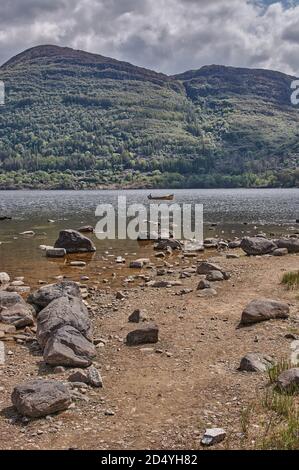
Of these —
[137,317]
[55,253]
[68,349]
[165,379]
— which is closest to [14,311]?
[137,317]

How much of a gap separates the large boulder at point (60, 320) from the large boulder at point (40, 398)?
349 centimetres

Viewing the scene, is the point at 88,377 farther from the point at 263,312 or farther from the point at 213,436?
the point at 263,312

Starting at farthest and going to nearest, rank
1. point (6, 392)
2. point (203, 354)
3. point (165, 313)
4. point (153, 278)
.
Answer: point (153, 278), point (165, 313), point (203, 354), point (6, 392)

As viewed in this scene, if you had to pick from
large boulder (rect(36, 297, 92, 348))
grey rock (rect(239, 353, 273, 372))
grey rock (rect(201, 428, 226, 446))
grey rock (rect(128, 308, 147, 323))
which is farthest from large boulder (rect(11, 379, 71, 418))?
grey rock (rect(128, 308, 147, 323))

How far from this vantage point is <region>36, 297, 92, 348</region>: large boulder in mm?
13281

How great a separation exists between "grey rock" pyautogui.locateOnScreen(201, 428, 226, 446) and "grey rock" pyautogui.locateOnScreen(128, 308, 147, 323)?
812 centimetres

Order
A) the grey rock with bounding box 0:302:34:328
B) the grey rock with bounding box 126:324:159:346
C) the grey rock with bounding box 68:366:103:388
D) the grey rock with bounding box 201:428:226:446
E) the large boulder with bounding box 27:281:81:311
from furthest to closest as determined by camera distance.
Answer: the large boulder with bounding box 27:281:81:311, the grey rock with bounding box 0:302:34:328, the grey rock with bounding box 126:324:159:346, the grey rock with bounding box 68:366:103:388, the grey rock with bounding box 201:428:226:446

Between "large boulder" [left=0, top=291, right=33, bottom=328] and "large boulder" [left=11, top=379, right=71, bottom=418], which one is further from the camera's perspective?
"large boulder" [left=0, top=291, right=33, bottom=328]

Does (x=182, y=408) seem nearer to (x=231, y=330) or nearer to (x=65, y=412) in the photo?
(x=65, y=412)

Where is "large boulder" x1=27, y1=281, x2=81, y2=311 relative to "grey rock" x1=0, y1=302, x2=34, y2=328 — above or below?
above

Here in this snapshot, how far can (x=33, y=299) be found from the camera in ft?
58.4

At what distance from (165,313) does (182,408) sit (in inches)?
295

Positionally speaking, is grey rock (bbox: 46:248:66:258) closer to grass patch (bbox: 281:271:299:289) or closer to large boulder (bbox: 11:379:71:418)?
grass patch (bbox: 281:271:299:289)
